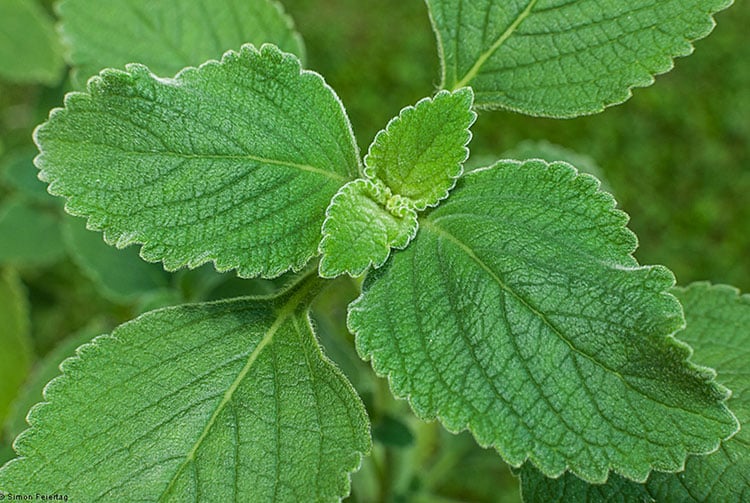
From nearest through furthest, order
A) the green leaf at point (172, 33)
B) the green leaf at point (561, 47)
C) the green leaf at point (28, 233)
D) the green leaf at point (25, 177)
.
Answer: the green leaf at point (561, 47), the green leaf at point (172, 33), the green leaf at point (25, 177), the green leaf at point (28, 233)

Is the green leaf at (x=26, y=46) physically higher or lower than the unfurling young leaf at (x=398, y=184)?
lower

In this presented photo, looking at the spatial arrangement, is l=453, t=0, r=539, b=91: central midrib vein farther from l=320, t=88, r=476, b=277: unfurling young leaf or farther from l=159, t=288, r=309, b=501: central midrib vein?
l=159, t=288, r=309, b=501: central midrib vein

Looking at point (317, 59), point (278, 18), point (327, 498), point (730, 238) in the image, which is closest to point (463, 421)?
point (327, 498)

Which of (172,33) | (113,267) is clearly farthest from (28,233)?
(172,33)

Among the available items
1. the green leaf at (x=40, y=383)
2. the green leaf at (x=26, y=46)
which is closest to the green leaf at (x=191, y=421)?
the green leaf at (x=40, y=383)

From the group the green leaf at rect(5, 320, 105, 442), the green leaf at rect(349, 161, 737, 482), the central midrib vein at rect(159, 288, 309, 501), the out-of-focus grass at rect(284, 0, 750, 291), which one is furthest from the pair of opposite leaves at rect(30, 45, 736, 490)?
the out-of-focus grass at rect(284, 0, 750, 291)

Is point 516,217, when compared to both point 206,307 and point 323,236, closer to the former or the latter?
point 323,236

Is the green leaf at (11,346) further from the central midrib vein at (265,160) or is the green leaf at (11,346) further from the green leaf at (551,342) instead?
the green leaf at (551,342)
